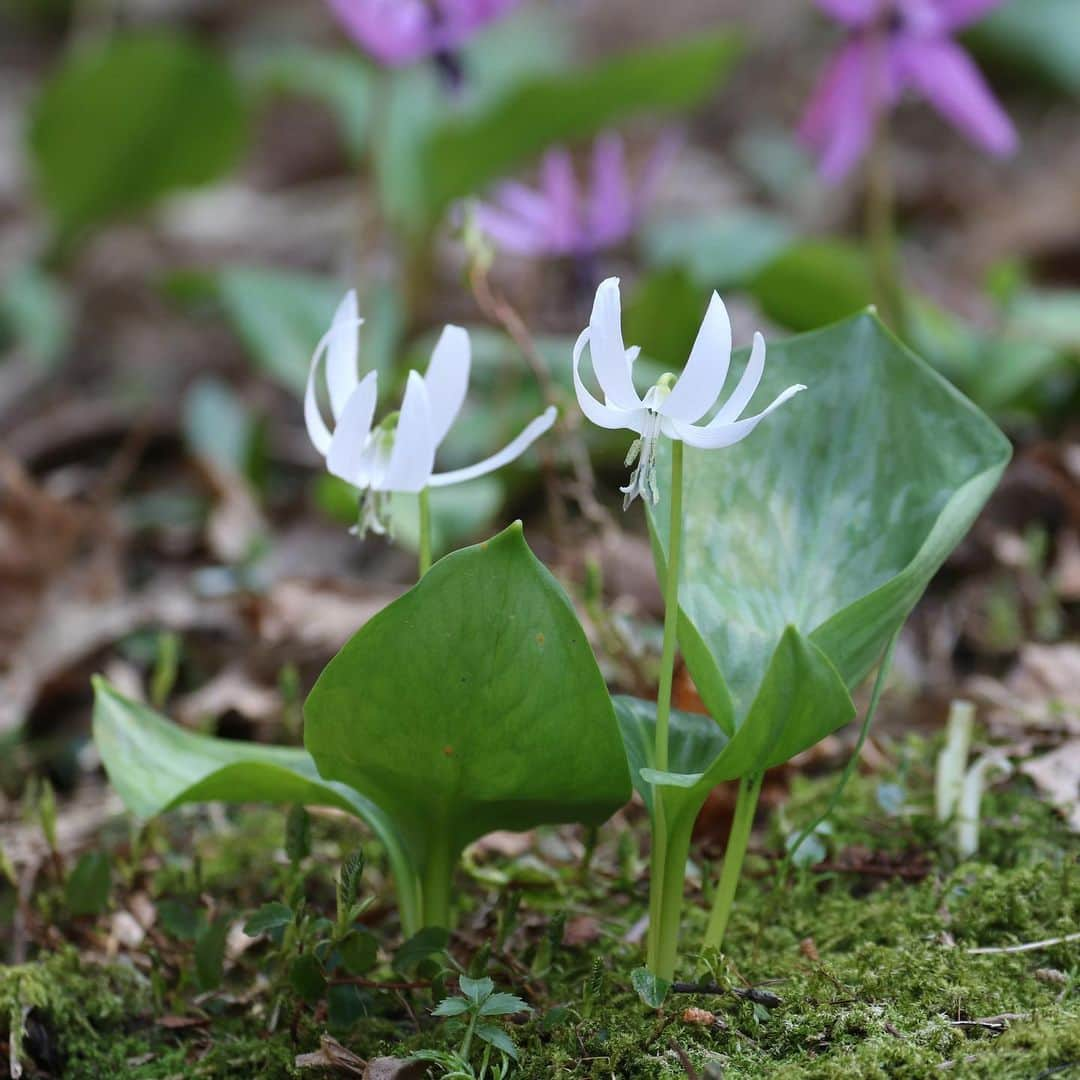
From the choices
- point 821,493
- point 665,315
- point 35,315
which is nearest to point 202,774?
point 821,493

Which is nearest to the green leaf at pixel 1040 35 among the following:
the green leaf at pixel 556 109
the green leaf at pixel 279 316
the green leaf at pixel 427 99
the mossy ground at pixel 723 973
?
the green leaf at pixel 427 99

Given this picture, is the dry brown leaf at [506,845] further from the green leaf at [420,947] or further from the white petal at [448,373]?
the white petal at [448,373]

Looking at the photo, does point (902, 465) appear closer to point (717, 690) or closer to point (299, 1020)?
point (717, 690)

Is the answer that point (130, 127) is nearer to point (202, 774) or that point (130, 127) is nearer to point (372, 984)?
point (202, 774)

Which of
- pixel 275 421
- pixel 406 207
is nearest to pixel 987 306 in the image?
pixel 406 207

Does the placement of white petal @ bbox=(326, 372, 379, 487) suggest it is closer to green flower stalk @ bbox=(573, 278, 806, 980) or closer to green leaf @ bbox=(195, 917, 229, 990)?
green flower stalk @ bbox=(573, 278, 806, 980)
